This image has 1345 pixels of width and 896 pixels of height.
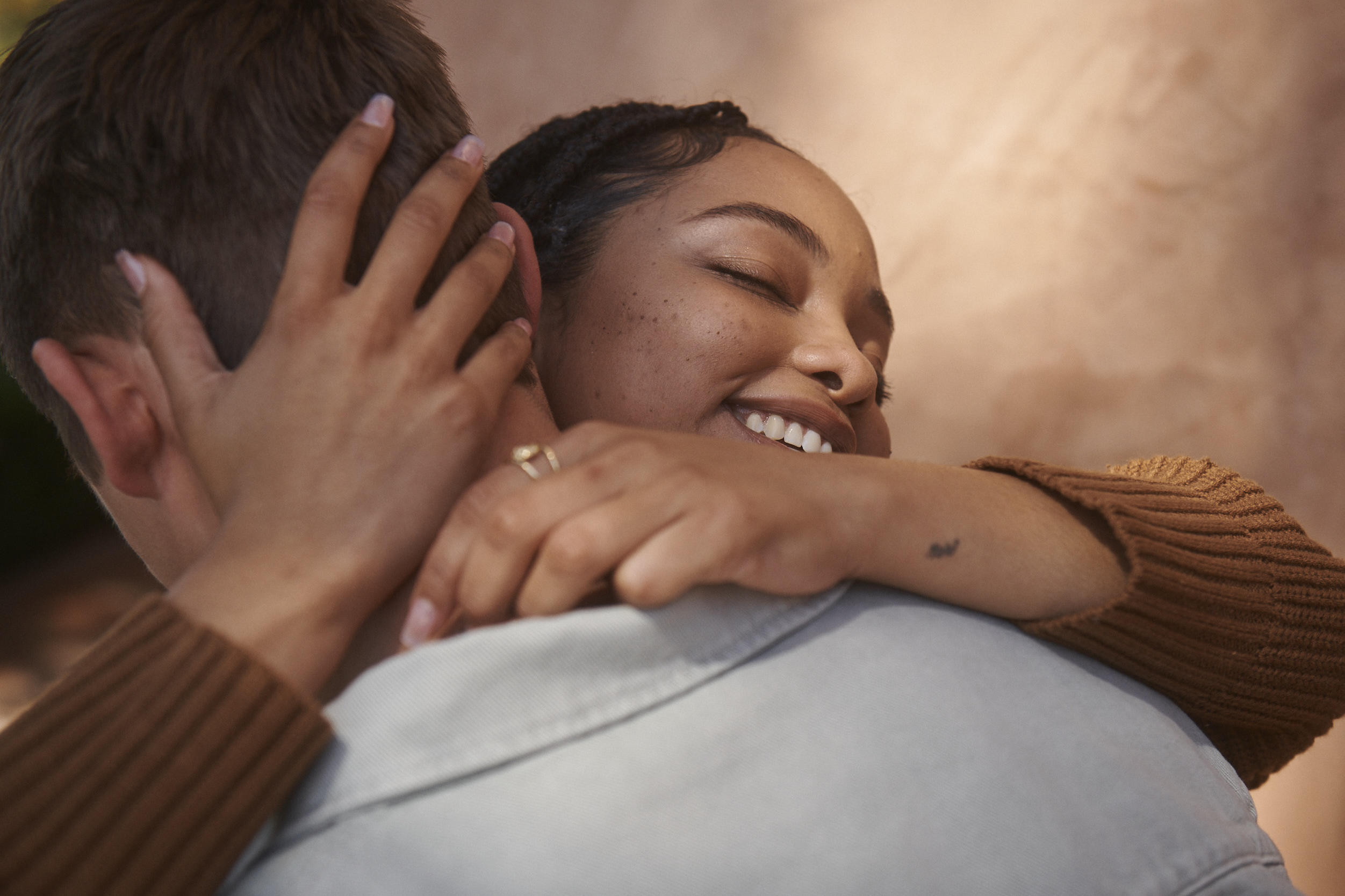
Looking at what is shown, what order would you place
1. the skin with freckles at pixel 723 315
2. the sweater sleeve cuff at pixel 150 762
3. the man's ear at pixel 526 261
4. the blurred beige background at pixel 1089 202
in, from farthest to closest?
the blurred beige background at pixel 1089 202 < the skin with freckles at pixel 723 315 < the man's ear at pixel 526 261 < the sweater sleeve cuff at pixel 150 762

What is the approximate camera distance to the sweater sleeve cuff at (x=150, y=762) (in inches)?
18.3

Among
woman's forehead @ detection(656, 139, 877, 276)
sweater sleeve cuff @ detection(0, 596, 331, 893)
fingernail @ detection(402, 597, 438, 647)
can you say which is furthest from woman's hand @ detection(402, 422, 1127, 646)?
woman's forehead @ detection(656, 139, 877, 276)

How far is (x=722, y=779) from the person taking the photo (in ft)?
1.72

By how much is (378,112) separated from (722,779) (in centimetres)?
52

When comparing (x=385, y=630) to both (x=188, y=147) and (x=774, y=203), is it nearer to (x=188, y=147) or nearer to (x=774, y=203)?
(x=188, y=147)

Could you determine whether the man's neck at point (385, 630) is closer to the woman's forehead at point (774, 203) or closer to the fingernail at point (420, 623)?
the fingernail at point (420, 623)

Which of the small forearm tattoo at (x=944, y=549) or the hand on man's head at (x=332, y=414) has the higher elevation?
the small forearm tattoo at (x=944, y=549)

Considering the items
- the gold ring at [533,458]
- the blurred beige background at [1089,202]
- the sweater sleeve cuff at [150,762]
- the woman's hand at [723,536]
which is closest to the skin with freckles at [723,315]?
the woman's hand at [723,536]

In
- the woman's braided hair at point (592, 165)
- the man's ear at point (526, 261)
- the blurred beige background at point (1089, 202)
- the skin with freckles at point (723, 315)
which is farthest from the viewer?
the blurred beige background at point (1089, 202)

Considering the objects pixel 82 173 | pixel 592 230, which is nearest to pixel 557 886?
pixel 82 173

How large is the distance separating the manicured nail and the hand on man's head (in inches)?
2.1

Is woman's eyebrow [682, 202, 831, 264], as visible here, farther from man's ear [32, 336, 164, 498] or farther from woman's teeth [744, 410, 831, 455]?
man's ear [32, 336, 164, 498]

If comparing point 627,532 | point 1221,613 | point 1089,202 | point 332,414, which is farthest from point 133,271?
point 1089,202

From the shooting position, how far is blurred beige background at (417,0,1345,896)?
5.00 feet
